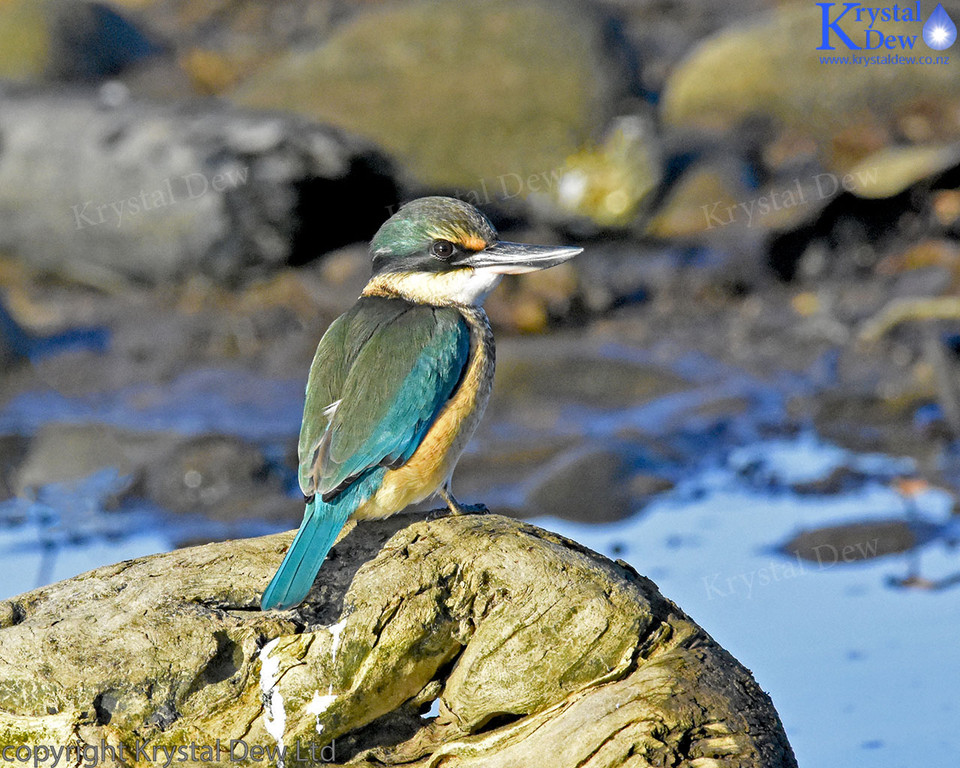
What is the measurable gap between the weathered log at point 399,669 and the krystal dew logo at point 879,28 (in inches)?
364

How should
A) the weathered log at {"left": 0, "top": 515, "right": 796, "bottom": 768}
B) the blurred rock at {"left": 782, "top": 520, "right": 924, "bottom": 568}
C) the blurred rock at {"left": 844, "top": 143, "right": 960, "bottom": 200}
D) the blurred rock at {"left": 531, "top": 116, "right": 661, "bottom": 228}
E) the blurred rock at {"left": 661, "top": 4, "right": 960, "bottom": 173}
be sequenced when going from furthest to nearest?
the blurred rock at {"left": 661, "top": 4, "right": 960, "bottom": 173} < the blurred rock at {"left": 531, "top": 116, "right": 661, "bottom": 228} < the blurred rock at {"left": 844, "top": 143, "right": 960, "bottom": 200} < the blurred rock at {"left": 782, "top": 520, "right": 924, "bottom": 568} < the weathered log at {"left": 0, "top": 515, "right": 796, "bottom": 768}

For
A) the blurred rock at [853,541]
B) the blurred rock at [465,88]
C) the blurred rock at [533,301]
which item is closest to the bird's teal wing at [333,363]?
the blurred rock at [853,541]

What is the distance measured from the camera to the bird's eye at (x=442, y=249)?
429cm

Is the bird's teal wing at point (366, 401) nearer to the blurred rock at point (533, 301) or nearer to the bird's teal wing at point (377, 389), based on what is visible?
the bird's teal wing at point (377, 389)

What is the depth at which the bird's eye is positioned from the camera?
429 centimetres

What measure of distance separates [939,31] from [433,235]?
903cm

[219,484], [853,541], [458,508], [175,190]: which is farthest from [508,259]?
[175,190]

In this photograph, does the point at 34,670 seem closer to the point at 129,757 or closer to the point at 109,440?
the point at 129,757

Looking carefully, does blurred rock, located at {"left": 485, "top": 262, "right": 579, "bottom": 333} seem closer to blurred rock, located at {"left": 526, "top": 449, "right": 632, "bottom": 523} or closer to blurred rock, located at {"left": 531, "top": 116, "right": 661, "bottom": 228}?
blurred rock, located at {"left": 531, "top": 116, "right": 661, "bottom": 228}

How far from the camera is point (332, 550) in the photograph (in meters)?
3.87

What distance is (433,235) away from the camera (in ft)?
14.1

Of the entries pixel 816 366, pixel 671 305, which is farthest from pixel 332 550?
pixel 671 305

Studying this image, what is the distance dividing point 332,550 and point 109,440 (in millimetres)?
4589

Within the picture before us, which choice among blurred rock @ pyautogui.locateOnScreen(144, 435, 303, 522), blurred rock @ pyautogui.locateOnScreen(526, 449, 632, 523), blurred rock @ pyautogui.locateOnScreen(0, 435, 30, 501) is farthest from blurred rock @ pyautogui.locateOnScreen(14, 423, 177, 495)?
blurred rock @ pyautogui.locateOnScreen(526, 449, 632, 523)
